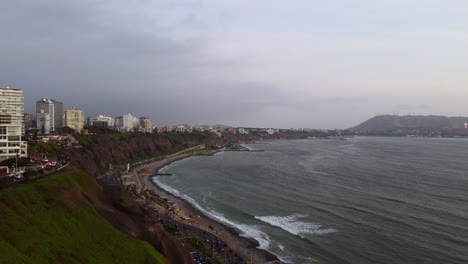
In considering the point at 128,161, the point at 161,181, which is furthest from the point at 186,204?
the point at 128,161

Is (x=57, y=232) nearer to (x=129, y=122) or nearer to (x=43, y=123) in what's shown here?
(x=43, y=123)

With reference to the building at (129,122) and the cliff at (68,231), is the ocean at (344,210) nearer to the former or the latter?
the cliff at (68,231)

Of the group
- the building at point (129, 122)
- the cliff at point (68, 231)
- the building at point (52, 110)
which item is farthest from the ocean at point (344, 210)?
the building at point (129, 122)

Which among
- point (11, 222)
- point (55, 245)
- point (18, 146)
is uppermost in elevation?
point (18, 146)

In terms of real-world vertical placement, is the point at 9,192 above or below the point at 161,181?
above

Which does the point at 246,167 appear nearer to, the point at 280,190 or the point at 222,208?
the point at 280,190

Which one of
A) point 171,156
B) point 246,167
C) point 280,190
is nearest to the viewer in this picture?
point 280,190
